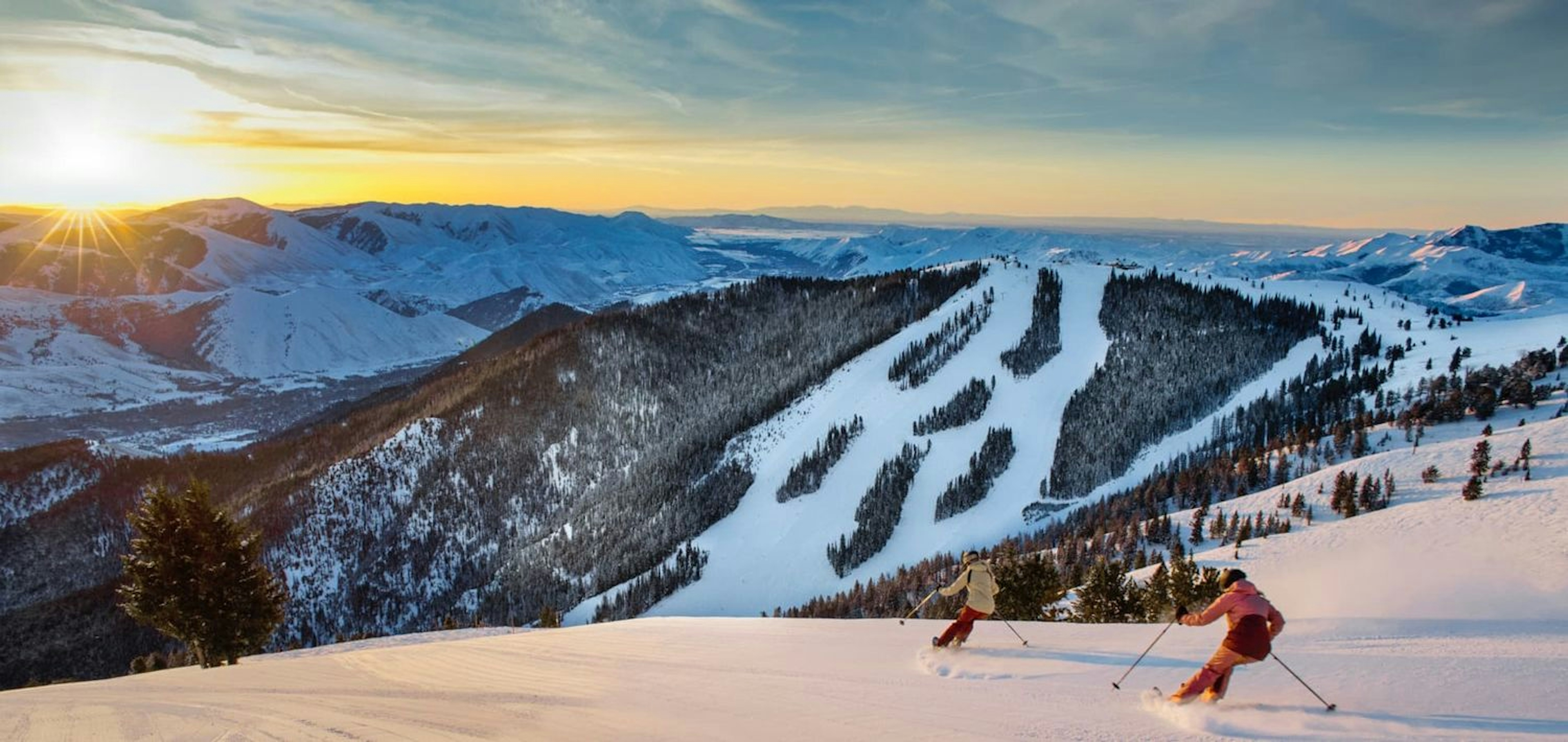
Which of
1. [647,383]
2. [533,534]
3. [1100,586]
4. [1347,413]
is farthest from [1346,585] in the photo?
[647,383]

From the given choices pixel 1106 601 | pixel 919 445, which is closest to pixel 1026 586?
pixel 1106 601

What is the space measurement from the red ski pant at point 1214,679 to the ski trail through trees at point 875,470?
111m

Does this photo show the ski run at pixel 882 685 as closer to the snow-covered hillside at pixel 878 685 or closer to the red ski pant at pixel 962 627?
the snow-covered hillside at pixel 878 685

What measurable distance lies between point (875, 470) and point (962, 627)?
443ft

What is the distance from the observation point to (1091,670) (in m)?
14.5

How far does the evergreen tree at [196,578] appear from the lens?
106 feet

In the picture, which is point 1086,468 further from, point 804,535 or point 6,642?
point 6,642

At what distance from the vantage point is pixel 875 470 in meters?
151

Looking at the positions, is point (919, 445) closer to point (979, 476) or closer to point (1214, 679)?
point (979, 476)

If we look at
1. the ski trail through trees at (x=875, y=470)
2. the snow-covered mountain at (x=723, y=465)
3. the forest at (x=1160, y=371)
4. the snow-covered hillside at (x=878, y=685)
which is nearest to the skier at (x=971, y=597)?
the snow-covered hillside at (x=878, y=685)

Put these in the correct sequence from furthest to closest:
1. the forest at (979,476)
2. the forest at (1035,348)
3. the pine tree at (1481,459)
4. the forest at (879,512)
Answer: the forest at (1035,348) < the forest at (979,476) < the forest at (879,512) < the pine tree at (1481,459)

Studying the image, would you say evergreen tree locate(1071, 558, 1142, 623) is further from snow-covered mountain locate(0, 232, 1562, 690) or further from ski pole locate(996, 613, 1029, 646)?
snow-covered mountain locate(0, 232, 1562, 690)

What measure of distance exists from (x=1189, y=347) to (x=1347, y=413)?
2303 inches

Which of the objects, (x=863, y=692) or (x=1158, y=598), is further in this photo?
(x=1158, y=598)
